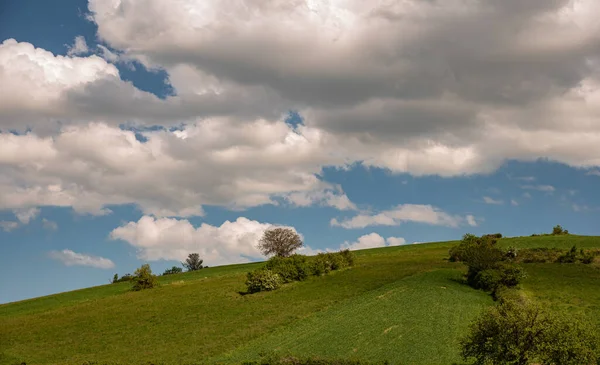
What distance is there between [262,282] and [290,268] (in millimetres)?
7519

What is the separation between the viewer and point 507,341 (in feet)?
132

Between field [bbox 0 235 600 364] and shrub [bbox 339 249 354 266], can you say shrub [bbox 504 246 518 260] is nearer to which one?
field [bbox 0 235 600 364]

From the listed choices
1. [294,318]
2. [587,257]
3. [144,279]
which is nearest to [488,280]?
[294,318]

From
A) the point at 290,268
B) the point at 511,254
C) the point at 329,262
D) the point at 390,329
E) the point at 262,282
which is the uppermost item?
the point at 329,262

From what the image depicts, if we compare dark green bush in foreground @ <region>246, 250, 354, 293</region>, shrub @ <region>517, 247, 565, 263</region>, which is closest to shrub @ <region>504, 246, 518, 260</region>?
shrub @ <region>517, 247, 565, 263</region>

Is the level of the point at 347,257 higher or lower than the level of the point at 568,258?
higher

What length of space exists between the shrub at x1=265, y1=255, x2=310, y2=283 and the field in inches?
146

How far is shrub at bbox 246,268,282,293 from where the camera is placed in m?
89.0

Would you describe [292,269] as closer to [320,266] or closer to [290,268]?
[290,268]

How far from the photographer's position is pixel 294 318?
217 feet

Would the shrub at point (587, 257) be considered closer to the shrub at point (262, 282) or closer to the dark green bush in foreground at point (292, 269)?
the dark green bush in foreground at point (292, 269)

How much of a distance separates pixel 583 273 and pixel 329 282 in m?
40.2

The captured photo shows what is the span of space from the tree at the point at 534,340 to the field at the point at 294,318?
6.06 meters

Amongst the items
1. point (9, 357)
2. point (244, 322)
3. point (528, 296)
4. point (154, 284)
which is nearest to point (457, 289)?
point (528, 296)
